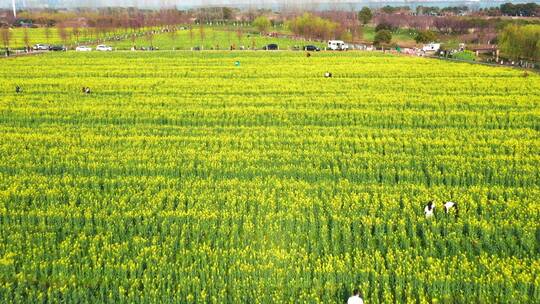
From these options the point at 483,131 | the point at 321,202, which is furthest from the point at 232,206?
the point at 483,131

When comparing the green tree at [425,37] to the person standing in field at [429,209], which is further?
the green tree at [425,37]

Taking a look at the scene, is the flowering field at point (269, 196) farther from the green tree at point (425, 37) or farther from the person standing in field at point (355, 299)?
the green tree at point (425, 37)

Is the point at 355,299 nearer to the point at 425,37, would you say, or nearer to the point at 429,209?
the point at 429,209

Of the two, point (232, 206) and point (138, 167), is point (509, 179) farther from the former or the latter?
point (138, 167)

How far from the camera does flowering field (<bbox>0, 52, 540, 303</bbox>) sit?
10.2 m

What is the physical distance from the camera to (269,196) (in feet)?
45.6

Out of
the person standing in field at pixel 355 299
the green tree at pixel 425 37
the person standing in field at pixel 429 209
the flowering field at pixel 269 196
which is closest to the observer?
the person standing in field at pixel 355 299

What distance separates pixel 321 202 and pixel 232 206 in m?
2.16

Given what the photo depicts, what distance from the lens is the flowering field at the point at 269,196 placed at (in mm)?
10188

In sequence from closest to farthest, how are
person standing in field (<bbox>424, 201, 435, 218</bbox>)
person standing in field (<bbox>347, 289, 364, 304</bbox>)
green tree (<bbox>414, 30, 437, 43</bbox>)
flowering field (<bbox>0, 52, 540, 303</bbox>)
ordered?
person standing in field (<bbox>347, 289, 364, 304</bbox>)
flowering field (<bbox>0, 52, 540, 303</bbox>)
person standing in field (<bbox>424, 201, 435, 218</bbox>)
green tree (<bbox>414, 30, 437, 43</bbox>)

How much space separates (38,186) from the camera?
14773mm

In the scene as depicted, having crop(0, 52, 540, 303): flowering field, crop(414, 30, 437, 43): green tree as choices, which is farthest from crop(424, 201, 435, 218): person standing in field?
crop(414, 30, 437, 43): green tree

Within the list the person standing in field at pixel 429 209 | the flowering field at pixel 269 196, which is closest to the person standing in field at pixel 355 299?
the flowering field at pixel 269 196

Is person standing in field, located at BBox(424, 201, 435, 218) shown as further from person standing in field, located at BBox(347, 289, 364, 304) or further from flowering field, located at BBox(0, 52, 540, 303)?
person standing in field, located at BBox(347, 289, 364, 304)
